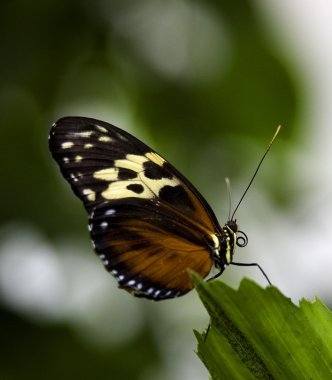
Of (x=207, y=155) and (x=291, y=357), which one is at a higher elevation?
(x=207, y=155)

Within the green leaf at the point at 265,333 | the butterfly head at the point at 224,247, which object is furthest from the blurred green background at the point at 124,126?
the green leaf at the point at 265,333

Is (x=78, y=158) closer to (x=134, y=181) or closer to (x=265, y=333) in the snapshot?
(x=134, y=181)

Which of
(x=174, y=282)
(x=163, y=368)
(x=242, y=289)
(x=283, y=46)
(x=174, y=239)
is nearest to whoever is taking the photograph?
(x=242, y=289)

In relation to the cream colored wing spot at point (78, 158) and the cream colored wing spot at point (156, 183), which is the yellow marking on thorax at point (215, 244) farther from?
the cream colored wing spot at point (78, 158)

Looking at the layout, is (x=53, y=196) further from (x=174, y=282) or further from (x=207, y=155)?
(x=174, y=282)

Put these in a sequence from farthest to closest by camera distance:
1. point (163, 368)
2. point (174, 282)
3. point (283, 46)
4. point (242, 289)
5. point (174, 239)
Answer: point (283, 46), point (163, 368), point (174, 239), point (174, 282), point (242, 289)

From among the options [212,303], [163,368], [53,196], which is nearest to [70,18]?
[53,196]
